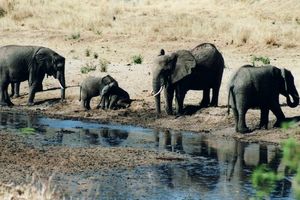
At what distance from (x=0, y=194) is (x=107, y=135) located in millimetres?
8582

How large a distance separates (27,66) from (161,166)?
414 inches

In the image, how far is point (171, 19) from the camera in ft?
128

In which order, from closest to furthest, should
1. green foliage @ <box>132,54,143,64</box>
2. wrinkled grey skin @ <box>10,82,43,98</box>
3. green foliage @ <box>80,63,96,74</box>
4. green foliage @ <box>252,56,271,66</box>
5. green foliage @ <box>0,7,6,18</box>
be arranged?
1. wrinkled grey skin @ <box>10,82,43,98</box>
2. green foliage @ <box>80,63,96,74</box>
3. green foliage @ <box>252,56,271,66</box>
4. green foliage @ <box>132,54,143,64</box>
5. green foliage @ <box>0,7,6,18</box>

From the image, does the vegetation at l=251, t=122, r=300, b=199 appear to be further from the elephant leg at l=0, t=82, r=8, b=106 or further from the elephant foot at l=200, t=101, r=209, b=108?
the elephant leg at l=0, t=82, r=8, b=106

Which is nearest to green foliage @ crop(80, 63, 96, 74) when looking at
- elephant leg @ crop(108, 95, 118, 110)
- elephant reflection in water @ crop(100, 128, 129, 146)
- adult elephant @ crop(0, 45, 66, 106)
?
adult elephant @ crop(0, 45, 66, 106)

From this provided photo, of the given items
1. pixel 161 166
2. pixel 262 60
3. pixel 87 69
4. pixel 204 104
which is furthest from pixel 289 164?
pixel 262 60

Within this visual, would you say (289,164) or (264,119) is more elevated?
(289,164)

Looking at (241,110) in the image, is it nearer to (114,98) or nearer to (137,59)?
(114,98)

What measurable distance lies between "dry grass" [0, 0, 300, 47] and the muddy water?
44.2 feet

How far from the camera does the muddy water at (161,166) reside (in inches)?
476

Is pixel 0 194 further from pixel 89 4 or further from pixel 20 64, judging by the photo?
pixel 89 4

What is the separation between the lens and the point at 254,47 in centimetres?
3127

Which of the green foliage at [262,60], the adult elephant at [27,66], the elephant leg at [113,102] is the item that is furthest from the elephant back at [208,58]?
the green foliage at [262,60]

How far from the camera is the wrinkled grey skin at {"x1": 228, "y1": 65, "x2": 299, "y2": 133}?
18.1 m
